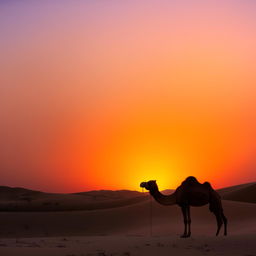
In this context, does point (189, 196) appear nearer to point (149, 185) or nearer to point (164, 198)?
point (164, 198)

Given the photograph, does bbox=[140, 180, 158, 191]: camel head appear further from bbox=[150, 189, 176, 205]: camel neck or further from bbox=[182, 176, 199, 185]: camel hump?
bbox=[182, 176, 199, 185]: camel hump

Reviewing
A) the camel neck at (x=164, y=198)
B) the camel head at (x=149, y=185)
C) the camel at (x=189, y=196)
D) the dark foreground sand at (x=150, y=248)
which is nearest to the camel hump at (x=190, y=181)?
the camel at (x=189, y=196)

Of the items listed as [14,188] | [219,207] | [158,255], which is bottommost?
[158,255]

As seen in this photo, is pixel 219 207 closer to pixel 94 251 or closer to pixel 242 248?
pixel 242 248

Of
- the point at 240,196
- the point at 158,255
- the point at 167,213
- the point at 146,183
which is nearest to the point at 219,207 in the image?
the point at 146,183

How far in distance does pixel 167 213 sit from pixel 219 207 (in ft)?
50.5

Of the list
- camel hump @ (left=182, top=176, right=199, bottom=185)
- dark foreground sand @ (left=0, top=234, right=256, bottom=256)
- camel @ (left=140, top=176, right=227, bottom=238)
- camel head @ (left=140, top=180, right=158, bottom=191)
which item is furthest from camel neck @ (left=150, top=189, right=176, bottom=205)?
dark foreground sand @ (left=0, top=234, right=256, bottom=256)

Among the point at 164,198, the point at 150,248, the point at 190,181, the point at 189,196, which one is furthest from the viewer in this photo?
the point at 164,198

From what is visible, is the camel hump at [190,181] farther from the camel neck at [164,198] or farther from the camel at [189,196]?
the camel neck at [164,198]

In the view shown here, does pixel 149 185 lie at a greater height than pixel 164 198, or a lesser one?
greater

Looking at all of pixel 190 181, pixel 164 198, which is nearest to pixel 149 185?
pixel 164 198

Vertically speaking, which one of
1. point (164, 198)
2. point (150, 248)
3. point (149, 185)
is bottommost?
point (150, 248)

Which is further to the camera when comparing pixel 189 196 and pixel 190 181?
pixel 190 181

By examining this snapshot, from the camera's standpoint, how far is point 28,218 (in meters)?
35.7
